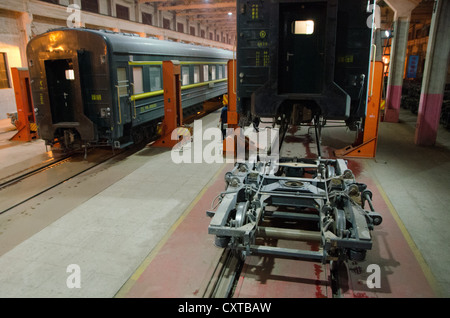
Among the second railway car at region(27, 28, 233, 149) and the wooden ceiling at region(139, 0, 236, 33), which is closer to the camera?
the second railway car at region(27, 28, 233, 149)

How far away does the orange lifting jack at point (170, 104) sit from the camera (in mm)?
10070

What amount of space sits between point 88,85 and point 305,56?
5.75 m

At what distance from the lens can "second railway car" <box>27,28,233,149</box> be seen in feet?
27.8

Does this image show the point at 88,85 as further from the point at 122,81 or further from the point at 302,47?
the point at 302,47

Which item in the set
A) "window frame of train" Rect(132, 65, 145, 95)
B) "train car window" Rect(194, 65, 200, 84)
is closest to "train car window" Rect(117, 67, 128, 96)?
"window frame of train" Rect(132, 65, 145, 95)

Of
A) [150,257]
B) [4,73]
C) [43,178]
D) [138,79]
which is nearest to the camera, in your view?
[150,257]

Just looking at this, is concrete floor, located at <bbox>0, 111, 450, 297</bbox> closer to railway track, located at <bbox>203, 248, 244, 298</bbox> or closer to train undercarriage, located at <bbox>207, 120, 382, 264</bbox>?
train undercarriage, located at <bbox>207, 120, 382, 264</bbox>

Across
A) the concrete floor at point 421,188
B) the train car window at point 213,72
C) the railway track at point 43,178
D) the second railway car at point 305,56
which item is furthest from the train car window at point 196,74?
the second railway car at point 305,56

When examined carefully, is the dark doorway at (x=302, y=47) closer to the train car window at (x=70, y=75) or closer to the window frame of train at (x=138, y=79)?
the window frame of train at (x=138, y=79)

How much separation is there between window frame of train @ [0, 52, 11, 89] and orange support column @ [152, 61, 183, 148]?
28.1 feet

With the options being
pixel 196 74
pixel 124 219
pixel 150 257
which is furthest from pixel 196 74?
pixel 150 257

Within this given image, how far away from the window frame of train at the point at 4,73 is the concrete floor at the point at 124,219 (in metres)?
6.95

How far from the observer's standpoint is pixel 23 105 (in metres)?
11.0
